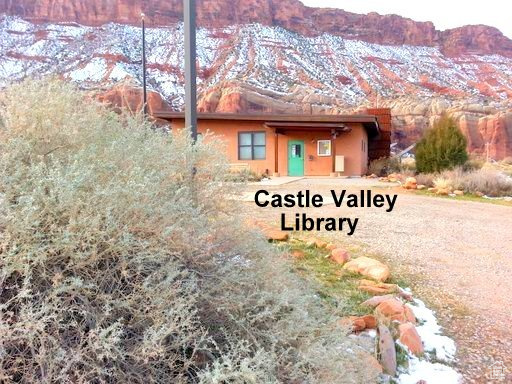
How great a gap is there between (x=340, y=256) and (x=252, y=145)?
16.1 meters

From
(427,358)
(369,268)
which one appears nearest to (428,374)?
(427,358)

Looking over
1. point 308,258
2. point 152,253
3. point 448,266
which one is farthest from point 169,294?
point 448,266

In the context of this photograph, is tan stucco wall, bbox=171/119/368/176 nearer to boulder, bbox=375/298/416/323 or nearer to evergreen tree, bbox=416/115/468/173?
evergreen tree, bbox=416/115/468/173

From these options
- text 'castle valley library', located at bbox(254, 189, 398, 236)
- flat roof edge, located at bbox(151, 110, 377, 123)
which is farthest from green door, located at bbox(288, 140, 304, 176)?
text 'castle valley library', located at bbox(254, 189, 398, 236)

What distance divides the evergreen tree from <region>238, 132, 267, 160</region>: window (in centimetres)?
740

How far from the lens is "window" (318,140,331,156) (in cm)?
2094

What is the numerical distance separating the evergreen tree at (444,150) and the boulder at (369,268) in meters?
13.6

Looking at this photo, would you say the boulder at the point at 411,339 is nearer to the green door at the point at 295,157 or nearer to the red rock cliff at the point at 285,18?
the green door at the point at 295,157

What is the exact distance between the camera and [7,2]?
67.4m

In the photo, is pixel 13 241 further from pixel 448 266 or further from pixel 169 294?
pixel 448 266

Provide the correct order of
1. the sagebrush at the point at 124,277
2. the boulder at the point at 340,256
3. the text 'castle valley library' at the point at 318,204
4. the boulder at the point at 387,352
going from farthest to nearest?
1. the text 'castle valley library' at the point at 318,204
2. the boulder at the point at 340,256
3. the boulder at the point at 387,352
4. the sagebrush at the point at 124,277

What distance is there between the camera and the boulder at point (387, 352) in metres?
2.89

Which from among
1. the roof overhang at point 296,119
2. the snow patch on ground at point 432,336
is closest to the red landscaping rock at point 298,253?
the snow patch on ground at point 432,336

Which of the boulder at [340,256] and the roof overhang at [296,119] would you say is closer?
the boulder at [340,256]
